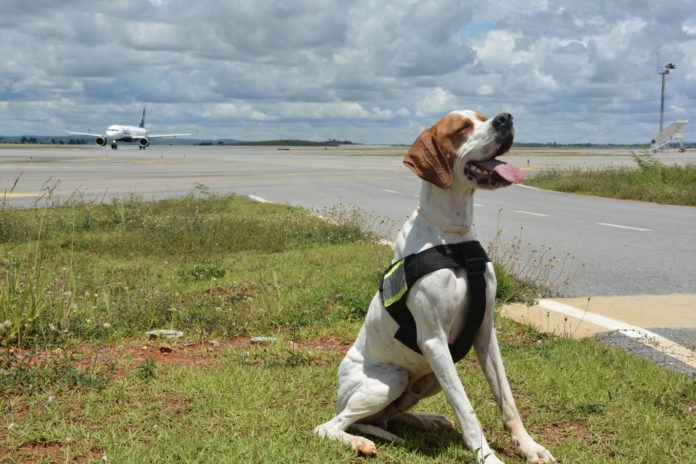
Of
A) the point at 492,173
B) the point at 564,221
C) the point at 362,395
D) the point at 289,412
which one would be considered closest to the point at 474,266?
the point at 492,173

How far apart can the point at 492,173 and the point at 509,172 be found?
76 mm

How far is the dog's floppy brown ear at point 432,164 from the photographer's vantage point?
3.15m

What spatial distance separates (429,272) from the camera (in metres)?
3.18

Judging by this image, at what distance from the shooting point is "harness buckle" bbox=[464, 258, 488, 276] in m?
3.21

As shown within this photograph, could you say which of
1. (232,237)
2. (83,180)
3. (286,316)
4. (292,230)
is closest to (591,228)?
(292,230)

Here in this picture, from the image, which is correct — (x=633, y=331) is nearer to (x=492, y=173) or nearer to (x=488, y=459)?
(x=488, y=459)

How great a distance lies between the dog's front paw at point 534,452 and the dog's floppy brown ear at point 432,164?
4.42ft

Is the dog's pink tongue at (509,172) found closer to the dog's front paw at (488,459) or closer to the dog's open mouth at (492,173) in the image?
the dog's open mouth at (492,173)

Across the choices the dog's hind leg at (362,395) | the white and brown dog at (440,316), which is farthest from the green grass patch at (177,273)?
the white and brown dog at (440,316)

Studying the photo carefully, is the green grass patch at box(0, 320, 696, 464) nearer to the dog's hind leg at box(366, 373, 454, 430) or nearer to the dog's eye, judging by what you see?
the dog's hind leg at box(366, 373, 454, 430)

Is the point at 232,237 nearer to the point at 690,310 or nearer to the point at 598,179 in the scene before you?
the point at 690,310

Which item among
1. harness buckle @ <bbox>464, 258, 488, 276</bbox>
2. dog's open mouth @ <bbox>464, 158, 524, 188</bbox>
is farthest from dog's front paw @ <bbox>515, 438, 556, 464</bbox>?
dog's open mouth @ <bbox>464, 158, 524, 188</bbox>

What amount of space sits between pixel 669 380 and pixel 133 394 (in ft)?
11.3

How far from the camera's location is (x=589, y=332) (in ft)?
19.7
